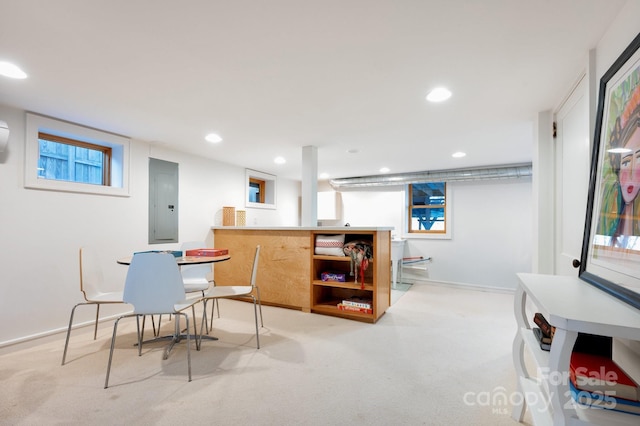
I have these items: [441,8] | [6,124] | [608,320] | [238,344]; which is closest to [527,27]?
[441,8]

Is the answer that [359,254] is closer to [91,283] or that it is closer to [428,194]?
[91,283]

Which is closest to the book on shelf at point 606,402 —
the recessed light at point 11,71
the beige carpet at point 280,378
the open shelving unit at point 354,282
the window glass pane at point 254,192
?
the beige carpet at point 280,378

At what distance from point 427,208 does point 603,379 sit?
15.5ft

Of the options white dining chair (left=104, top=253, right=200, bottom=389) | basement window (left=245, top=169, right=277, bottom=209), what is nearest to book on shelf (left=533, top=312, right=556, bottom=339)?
white dining chair (left=104, top=253, right=200, bottom=389)

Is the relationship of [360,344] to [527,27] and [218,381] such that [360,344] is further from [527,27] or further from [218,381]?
[527,27]

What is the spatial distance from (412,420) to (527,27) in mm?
2213

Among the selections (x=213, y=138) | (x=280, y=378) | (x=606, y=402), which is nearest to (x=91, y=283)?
(x=280, y=378)

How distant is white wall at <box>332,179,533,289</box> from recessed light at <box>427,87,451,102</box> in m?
3.26

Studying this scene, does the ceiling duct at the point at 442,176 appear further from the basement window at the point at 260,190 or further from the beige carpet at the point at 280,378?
the beige carpet at the point at 280,378

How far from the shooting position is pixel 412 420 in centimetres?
151

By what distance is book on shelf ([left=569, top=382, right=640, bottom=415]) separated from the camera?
92cm

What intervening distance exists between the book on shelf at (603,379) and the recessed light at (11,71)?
3.47 meters

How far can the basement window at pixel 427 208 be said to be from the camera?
532 cm

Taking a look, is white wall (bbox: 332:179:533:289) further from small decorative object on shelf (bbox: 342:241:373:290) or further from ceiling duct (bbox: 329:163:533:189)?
small decorative object on shelf (bbox: 342:241:373:290)
